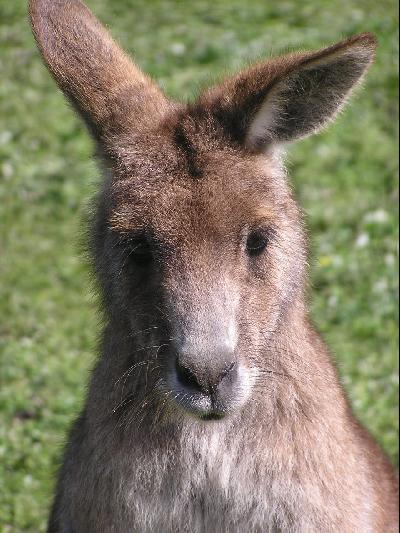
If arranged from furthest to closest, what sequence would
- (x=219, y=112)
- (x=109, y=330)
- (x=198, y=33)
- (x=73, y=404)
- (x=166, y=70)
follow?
(x=198, y=33)
(x=166, y=70)
(x=73, y=404)
(x=109, y=330)
(x=219, y=112)

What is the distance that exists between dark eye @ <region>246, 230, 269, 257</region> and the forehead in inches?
2.6

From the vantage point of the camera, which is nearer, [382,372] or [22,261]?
[382,372]

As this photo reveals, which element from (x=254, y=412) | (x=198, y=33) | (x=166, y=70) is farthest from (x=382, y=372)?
(x=198, y=33)

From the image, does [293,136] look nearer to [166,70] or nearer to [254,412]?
[254,412]

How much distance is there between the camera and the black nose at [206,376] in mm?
3791

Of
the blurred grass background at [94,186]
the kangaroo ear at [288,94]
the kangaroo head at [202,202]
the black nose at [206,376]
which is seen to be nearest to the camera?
the black nose at [206,376]

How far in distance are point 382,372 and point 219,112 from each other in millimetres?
3676

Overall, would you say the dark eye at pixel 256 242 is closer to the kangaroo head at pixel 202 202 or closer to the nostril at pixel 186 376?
the kangaroo head at pixel 202 202

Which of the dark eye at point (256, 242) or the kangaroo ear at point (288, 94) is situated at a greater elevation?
the kangaroo ear at point (288, 94)

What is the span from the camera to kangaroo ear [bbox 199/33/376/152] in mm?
4066

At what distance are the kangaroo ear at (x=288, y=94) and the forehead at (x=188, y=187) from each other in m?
0.13

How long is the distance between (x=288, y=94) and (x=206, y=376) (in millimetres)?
1224

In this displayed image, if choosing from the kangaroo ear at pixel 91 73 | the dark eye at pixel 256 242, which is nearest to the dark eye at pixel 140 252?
the dark eye at pixel 256 242

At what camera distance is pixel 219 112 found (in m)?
4.31
